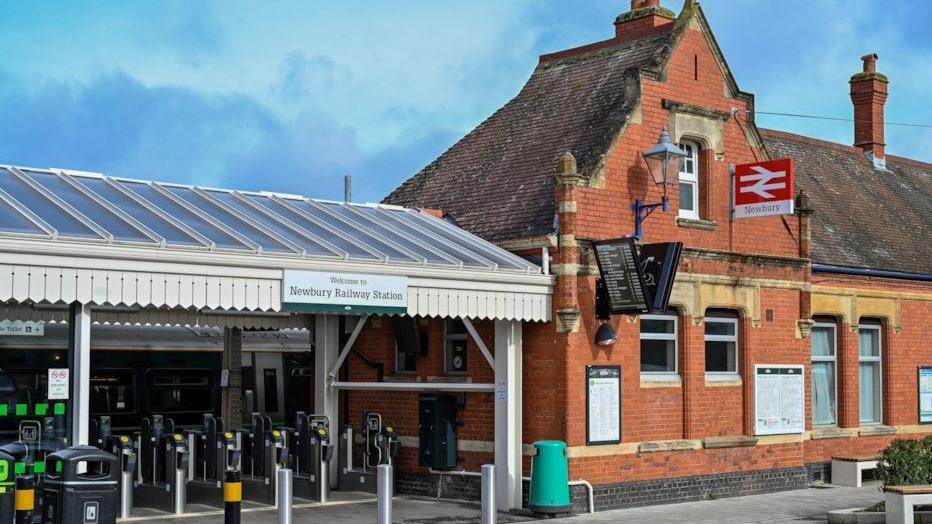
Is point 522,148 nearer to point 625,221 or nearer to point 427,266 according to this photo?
point 625,221

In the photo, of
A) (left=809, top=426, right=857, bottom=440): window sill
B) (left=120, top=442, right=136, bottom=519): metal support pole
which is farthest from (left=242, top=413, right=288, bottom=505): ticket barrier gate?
(left=809, top=426, right=857, bottom=440): window sill

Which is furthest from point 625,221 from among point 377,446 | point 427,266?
point 377,446

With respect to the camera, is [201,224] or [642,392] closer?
[201,224]

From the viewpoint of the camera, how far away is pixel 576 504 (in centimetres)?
1747

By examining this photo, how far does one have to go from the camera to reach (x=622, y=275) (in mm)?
17438

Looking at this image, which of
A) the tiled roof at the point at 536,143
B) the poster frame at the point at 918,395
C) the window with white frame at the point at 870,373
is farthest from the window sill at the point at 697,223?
the poster frame at the point at 918,395

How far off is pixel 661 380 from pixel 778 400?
2.94m

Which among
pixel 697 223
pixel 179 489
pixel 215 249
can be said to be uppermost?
pixel 697 223

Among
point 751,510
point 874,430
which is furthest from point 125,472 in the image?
point 874,430

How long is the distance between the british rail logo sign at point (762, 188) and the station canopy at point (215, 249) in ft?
14.4

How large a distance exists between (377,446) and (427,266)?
3.92m

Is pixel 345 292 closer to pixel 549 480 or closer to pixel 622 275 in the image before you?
pixel 549 480

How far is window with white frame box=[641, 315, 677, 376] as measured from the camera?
1903 cm

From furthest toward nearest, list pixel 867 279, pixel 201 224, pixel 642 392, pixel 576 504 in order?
1. pixel 867 279
2. pixel 642 392
3. pixel 576 504
4. pixel 201 224
